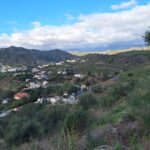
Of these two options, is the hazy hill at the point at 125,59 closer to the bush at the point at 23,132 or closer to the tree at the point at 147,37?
the tree at the point at 147,37

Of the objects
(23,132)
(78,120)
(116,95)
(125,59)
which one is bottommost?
(125,59)

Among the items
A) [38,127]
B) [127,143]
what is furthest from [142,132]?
[38,127]

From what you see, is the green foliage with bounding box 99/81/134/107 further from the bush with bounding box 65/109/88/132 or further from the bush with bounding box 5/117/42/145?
the bush with bounding box 5/117/42/145

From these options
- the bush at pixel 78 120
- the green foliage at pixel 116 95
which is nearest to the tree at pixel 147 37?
the green foliage at pixel 116 95

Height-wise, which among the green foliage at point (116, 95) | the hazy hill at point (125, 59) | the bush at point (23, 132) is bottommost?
the hazy hill at point (125, 59)

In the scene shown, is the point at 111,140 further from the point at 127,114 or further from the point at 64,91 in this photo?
the point at 64,91

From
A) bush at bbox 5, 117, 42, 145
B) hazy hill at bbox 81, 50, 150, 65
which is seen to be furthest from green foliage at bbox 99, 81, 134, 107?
hazy hill at bbox 81, 50, 150, 65

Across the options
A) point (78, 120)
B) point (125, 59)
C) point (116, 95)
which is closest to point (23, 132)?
point (78, 120)

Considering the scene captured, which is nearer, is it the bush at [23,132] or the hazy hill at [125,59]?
the bush at [23,132]

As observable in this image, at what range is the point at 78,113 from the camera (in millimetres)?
9641

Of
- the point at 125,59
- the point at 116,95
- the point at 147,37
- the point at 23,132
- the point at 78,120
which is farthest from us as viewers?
the point at 125,59

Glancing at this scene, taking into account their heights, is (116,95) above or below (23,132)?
below

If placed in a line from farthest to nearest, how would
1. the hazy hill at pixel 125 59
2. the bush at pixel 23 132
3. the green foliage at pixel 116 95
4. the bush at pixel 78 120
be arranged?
the hazy hill at pixel 125 59
the green foliage at pixel 116 95
the bush at pixel 23 132
the bush at pixel 78 120

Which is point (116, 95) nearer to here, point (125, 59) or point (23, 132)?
point (23, 132)
